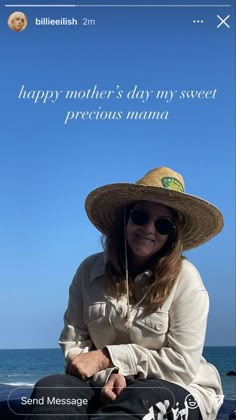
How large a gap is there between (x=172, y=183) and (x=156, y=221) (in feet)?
0.44

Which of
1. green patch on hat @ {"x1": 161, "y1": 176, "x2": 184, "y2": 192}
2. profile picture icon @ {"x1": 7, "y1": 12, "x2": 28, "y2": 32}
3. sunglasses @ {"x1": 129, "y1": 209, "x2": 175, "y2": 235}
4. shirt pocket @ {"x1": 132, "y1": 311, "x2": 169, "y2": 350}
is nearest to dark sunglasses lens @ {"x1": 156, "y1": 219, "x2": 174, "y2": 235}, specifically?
sunglasses @ {"x1": 129, "y1": 209, "x2": 175, "y2": 235}

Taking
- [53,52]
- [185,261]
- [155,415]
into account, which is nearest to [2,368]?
[155,415]

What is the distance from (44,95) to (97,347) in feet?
2.69

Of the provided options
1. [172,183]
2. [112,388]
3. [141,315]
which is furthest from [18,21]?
[112,388]

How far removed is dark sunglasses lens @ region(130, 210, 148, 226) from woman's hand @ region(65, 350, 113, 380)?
408 mm

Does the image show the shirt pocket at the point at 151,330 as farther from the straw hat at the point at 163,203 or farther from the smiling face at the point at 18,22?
the smiling face at the point at 18,22

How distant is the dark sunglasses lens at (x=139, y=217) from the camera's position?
65.4 inches

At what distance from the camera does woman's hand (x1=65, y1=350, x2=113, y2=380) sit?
153 centimetres

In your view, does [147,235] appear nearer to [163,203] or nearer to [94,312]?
[163,203]

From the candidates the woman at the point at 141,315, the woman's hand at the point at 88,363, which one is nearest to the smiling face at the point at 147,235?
the woman at the point at 141,315

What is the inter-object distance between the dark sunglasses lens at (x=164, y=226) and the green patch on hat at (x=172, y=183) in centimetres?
11

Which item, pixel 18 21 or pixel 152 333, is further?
pixel 18 21

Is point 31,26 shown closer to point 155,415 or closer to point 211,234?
point 211,234

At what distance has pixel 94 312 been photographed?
1.64 metres
